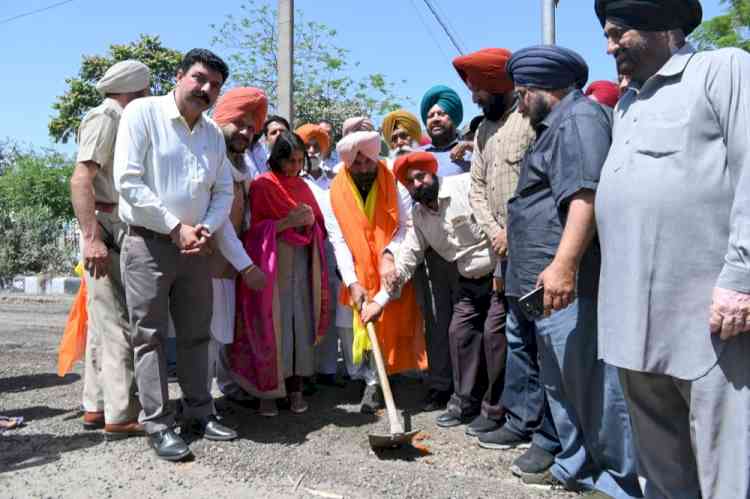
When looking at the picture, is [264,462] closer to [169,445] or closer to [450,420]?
[169,445]

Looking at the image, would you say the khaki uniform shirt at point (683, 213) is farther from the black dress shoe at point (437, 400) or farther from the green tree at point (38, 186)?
the green tree at point (38, 186)

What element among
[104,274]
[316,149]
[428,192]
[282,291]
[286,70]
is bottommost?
[282,291]

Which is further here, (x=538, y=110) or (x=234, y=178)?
(x=234, y=178)

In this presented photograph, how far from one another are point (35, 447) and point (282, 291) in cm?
164

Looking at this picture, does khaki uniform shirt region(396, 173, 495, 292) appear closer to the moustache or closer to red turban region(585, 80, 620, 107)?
red turban region(585, 80, 620, 107)

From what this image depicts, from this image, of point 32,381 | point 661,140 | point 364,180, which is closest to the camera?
point 661,140

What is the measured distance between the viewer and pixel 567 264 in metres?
2.54

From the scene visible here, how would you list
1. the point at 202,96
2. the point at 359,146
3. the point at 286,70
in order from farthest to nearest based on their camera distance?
the point at 286,70, the point at 359,146, the point at 202,96

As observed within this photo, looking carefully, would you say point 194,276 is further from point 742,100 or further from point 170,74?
point 170,74

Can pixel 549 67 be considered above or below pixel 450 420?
above

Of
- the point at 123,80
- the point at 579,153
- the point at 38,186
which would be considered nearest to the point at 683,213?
the point at 579,153

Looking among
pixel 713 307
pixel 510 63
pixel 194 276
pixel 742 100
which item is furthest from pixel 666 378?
pixel 194 276

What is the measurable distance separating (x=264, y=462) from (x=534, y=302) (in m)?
1.64

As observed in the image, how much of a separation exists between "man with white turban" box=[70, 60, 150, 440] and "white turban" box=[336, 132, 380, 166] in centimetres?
140
